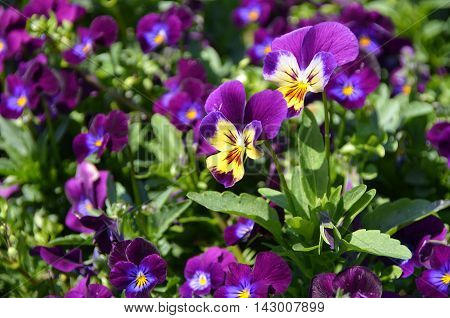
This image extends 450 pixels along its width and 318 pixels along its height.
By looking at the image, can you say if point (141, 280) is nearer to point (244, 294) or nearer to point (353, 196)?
point (244, 294)

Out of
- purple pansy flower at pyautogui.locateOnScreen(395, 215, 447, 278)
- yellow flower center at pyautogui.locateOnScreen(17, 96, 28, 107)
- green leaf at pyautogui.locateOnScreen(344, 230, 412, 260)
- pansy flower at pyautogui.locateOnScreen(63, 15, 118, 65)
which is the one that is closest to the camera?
green leaf at pyautogui.locateOnScreen(344, 230, 412, 260)

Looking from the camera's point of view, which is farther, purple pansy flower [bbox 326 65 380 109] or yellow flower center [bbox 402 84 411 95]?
yellow flower center [bbox 402 84 411 95]

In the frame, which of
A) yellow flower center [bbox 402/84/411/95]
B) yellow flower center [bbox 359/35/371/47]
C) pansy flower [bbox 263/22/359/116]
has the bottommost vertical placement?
yellow flower center [bbox 402/84/411/95]

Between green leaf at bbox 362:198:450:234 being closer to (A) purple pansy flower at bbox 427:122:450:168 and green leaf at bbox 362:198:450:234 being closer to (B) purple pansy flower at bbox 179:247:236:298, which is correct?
(A) purple pansy flower at bbox 427:122:450:168

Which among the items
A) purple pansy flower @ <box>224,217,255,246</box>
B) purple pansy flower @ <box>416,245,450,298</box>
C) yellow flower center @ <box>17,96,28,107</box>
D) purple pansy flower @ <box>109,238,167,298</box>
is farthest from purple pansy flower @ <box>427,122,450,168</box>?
yellow flower center @ <box>17,96,28,107</box>

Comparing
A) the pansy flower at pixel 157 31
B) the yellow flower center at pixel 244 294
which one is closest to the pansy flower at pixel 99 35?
the pansy flower at pixel 157 31

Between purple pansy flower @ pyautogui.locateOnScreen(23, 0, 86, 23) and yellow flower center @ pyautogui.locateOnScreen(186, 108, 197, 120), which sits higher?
purple pansy flower @ pyautogui.locateOnScreen(23, 0, 86, 23)

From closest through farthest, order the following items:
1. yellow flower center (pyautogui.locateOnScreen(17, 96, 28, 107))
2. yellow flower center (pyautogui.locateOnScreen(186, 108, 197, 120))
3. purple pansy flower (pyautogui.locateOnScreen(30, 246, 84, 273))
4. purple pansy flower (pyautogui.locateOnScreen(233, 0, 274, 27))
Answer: purple pansy flower (pyautogui.locateOnScreen(30, 246, 84, 273)) < yellow flower center (pyautogui.locateOnScreen(186, 108, 197, 120)) < yellow flower center (pyautogui.locateOnScreen(17, 96, 28, 107)) < purple pansy flower (pyautogui.locateOnScreen(233, 0, 274, 27))
